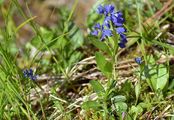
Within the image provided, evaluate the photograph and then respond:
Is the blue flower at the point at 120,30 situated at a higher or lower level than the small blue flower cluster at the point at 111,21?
lower

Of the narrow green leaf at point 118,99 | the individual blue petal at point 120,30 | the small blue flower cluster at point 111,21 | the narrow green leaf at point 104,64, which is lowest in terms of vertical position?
the narrow green leaf at point 118,99

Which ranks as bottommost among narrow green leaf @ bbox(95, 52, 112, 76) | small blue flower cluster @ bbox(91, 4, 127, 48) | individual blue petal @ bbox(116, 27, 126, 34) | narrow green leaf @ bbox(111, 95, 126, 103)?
narrow green leaf @ bbox(111, 95, 126, 103)

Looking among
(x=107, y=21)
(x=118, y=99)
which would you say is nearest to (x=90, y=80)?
(x=118, y=99)

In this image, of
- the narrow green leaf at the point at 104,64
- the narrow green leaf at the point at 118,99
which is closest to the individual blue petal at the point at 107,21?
the narrow green leaf at the point at 104,64

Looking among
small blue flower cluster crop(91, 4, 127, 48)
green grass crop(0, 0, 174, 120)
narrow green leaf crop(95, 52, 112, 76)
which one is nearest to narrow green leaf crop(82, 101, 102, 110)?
green grass crop(0, 0, 174, 120)

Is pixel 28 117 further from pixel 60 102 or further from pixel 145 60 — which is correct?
pixel 145 60

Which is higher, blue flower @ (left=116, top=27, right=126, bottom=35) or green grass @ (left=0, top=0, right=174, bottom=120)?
blue flower @ (left=116, top=27, right=126, bottom=35)

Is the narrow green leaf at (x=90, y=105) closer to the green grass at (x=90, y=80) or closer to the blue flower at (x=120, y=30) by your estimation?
the green grass at (x=90, y=80)

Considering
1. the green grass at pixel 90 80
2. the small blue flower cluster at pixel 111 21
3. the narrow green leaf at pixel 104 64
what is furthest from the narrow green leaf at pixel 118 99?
the small blue flower cluster at pixel 111 21

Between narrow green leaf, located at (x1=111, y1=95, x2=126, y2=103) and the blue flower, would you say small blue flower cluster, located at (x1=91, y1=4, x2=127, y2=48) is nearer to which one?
the blue flower

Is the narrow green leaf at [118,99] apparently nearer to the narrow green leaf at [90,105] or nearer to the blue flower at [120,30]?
the narrow green leaf at [90,105]
